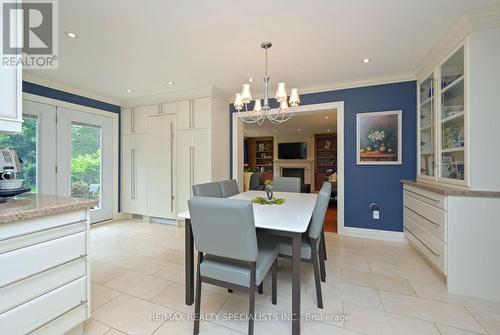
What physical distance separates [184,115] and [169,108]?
1.28ft

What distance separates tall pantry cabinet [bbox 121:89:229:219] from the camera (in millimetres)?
3855

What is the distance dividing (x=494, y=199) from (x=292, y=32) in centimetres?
229

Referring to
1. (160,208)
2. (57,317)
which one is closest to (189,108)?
(160,208)

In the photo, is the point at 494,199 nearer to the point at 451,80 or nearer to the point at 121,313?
the point at 451,80

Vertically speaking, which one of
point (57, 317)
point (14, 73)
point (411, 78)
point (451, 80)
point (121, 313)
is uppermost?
point (411, 78)

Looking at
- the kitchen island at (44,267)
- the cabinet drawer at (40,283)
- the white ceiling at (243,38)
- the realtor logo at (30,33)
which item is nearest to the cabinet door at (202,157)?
the white ceiling at (243,38)

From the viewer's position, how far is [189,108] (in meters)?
3.95

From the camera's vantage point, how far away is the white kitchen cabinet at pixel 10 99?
1.21 m

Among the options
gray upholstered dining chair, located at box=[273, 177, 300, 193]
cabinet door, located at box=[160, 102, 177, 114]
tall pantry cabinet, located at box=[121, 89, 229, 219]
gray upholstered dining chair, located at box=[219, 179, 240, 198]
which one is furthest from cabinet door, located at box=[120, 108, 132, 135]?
gray upholstered dining chair, located at box=[273, 177, 300, 193]

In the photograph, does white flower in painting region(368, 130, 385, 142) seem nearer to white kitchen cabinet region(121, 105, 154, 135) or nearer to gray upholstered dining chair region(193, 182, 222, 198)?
gray upholstered dining chair region(193, 182, 222, 198)

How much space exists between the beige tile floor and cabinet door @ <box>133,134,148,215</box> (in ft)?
5.25

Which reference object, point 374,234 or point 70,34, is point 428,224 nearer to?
point 374,234

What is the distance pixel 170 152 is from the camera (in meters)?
4.13

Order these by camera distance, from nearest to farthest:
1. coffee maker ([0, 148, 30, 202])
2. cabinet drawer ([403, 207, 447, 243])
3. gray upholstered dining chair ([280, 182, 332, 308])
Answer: coffee maker ([0, 148, 30, 202]) → gray upholstered dining chair ([280, 182, 332, 308]) → cabinet drawer ([403, 207, 447, 243])
